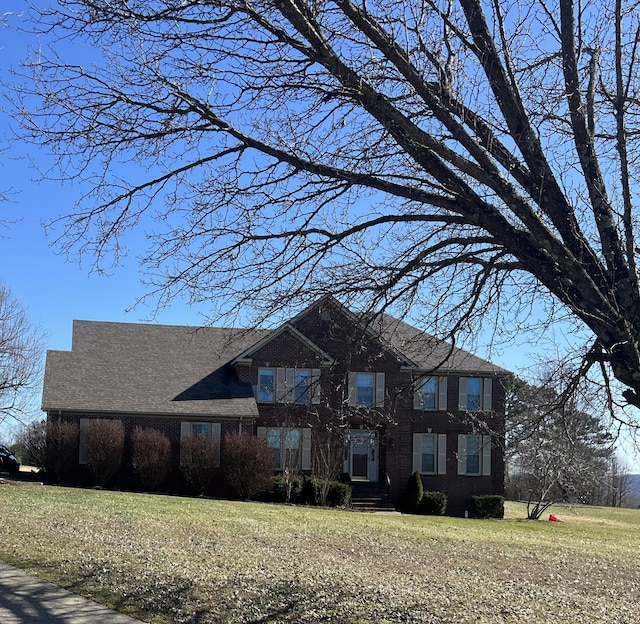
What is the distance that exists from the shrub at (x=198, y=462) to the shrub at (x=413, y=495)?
751 centimetres

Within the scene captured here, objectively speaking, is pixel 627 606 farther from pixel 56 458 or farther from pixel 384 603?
pixel 56 458

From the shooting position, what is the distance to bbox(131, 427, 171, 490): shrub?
27078mm

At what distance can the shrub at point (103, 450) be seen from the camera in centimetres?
2691

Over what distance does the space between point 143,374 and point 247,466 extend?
637 cm

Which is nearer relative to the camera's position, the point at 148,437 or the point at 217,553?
the point at 217,553

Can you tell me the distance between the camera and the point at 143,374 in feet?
99.9

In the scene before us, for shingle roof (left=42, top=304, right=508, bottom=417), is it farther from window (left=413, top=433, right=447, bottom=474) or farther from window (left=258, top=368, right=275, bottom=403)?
window (left=413, top=433, right=447, bottom=474)

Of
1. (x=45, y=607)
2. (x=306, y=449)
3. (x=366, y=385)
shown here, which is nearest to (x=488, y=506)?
(x=366, y=385)

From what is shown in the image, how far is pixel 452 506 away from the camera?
103ft

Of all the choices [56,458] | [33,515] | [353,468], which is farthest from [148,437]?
[33,515]

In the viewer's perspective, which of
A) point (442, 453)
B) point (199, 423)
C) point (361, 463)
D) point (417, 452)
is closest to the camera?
point (199, 423)

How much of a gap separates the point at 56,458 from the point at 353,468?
36.5 feet

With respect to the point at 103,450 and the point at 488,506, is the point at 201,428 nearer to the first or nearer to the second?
the point at 103,450

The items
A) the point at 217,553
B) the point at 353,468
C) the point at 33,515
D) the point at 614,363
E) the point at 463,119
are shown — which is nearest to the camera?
the point at 614,363
